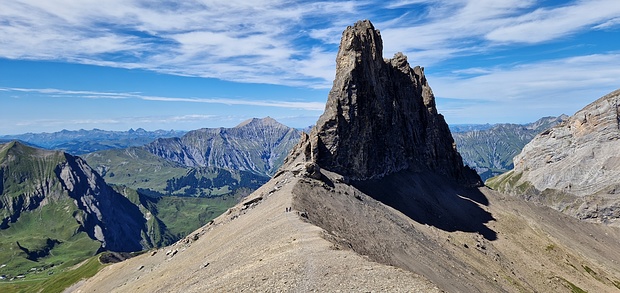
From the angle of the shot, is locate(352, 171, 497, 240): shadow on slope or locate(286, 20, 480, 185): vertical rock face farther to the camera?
locate(286, 20, 480, 185): vertical rock face

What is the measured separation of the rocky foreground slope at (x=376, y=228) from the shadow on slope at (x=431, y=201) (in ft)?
1.72

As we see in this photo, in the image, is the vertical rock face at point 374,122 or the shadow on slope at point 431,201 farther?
the vertical rock face at point 374,122

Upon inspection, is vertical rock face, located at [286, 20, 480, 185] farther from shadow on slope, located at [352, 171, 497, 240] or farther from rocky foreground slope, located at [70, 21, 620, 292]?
shadow on slope, located at [352, 171, 497, 240]

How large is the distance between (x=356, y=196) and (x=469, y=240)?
35.2 m

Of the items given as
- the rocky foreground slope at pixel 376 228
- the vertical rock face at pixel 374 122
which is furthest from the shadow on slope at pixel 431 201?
the vertical rock face at pixel 374 122

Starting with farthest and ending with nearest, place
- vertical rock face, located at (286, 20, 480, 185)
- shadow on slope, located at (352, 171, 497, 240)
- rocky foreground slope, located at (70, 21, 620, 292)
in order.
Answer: vertical rock face, located at (286, 20, 480, 185) → shadow on slope, located at (352, 171, 497, 240) → rocky foreground slope, located at (70, 21, 620, 292)

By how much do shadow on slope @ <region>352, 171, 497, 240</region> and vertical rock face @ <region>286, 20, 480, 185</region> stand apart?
420 cm

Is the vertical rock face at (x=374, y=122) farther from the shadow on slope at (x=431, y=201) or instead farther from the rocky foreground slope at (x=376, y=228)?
the shadow on slope at (x=431, y=201)

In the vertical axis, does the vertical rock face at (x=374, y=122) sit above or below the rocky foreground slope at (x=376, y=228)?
above

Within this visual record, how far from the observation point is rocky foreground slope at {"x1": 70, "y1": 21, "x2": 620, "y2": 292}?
47.1m

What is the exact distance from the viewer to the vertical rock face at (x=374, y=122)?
11288 centimetres

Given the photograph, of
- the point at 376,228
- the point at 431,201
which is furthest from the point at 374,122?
the point at 376,228

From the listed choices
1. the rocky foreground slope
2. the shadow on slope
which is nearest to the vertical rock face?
the rocky foreground slope

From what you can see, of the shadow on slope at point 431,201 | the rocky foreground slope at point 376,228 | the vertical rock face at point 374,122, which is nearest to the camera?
the rocky foreground slope at point 376,228
